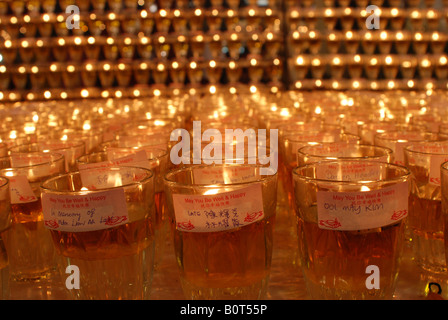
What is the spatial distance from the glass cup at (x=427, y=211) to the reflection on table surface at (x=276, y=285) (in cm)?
3

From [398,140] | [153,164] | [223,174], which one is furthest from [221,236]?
[398,140]

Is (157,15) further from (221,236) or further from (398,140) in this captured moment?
(221,236)

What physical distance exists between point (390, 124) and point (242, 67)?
512 cm

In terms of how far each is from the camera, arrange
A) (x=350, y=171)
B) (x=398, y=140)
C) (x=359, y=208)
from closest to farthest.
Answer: (x=359, y=208)
(x=350, y=171)
(x=398, y=140)

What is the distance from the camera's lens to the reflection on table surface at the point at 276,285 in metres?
0.73

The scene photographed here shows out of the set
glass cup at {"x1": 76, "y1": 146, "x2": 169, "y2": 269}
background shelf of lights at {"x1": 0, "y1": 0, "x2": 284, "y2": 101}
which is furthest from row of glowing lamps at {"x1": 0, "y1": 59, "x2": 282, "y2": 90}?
glass cup at {"x1": 76, "y1": 146, "x2": 169, "y2": 269}

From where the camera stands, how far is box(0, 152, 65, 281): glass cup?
31.5 inches

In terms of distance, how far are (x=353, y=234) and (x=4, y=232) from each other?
19.6 inches

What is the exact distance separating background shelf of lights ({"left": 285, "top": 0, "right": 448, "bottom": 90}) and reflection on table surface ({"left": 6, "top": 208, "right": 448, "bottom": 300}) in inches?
212

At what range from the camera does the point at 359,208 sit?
2.02 ft

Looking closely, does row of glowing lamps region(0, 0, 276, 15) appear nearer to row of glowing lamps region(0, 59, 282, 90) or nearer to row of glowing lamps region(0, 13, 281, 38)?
row of glowing lamps region(0, 13, 281, 38)

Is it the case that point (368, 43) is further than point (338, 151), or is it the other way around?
point (368, 43)

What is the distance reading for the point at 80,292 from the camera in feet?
2.31
